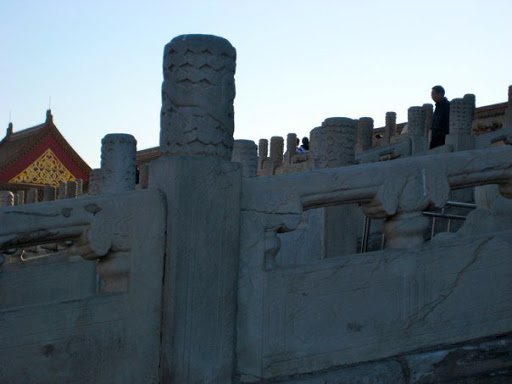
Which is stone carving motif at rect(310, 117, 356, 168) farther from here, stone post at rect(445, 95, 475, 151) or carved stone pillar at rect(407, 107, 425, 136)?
carved stone pillar at rect(407, 107, 425, 136)

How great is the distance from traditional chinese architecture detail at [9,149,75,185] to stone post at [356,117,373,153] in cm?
1331

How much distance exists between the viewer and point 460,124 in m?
7.73

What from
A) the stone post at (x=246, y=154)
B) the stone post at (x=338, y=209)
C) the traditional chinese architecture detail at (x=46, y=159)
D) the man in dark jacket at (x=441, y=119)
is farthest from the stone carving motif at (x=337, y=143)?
the traditional chinese architecture detail at (x=46, y=159)

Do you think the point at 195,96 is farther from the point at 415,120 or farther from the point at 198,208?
the point at 415,120

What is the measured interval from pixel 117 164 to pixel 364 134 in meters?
6.23

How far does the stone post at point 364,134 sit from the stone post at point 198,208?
8.36 m

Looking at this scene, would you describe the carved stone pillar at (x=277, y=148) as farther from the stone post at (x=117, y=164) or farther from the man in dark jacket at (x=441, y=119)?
the stone post at (x=117, y=164)

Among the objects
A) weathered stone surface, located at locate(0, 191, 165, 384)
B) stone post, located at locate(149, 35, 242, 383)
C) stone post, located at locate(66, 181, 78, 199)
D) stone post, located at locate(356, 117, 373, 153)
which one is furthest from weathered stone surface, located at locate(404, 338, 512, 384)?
stone post, located at locate(66, 181, 78, 199)

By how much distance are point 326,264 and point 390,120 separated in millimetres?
10679

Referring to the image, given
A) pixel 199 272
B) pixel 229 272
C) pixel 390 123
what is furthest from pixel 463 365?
pixel 390 123

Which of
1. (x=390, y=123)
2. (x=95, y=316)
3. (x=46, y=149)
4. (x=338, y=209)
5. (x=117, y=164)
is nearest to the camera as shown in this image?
(x=95, y=316)

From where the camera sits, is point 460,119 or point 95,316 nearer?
point 95,316

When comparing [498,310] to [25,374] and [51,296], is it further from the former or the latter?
[51,296]

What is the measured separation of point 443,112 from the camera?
8.27 meters
